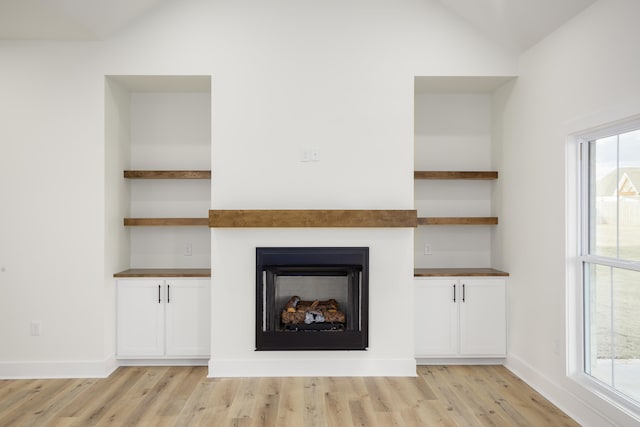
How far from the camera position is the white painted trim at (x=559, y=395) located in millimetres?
2836

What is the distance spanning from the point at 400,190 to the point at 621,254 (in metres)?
1.61

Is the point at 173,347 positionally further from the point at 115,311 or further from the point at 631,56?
the point at 631,56

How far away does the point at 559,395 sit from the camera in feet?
10.5

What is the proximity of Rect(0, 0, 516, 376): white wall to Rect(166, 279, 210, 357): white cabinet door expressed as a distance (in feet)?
1.29

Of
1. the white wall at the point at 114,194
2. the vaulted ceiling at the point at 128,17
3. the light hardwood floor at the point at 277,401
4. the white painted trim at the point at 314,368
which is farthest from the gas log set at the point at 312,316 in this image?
the vaulted ceiling at the point at 128,17

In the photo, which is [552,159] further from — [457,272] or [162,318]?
[162,318]

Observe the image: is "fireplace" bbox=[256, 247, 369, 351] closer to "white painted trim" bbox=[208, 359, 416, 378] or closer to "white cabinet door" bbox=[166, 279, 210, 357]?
"white painted trim" bbox=[208, 359, 416, 378]

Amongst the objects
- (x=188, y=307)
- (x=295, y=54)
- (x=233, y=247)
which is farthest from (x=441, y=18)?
(x=188, y=307)

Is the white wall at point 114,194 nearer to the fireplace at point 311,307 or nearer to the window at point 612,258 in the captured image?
the fireplace at point 311,307

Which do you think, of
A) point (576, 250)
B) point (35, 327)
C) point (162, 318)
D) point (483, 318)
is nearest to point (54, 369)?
point (35, 327)

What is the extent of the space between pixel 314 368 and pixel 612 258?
88.8 inches

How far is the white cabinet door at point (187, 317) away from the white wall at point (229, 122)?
0.39m

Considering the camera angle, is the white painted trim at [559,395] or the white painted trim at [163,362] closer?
the white painted trim at [559,395]

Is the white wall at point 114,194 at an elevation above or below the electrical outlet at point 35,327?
above
